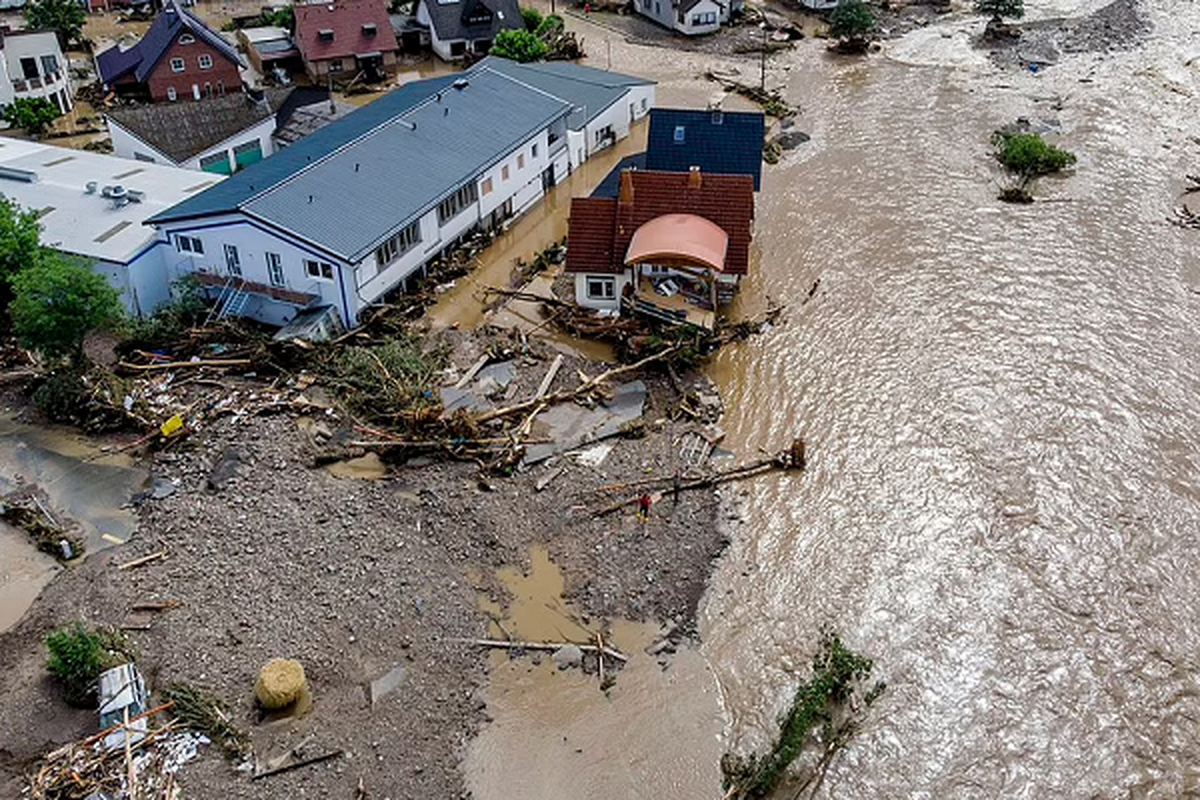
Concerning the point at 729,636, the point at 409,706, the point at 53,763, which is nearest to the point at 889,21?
the point at 729,636

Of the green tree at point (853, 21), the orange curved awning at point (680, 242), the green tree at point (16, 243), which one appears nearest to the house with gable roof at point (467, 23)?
the green tree at point (853, 21)

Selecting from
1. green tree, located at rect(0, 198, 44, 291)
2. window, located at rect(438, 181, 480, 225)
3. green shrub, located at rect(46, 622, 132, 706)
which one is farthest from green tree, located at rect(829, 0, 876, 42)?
green shrub, located at rect(46, 622, 132, 706)

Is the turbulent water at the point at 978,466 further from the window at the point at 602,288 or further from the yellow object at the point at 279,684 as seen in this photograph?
Result: the yellow object at the point at 279,684

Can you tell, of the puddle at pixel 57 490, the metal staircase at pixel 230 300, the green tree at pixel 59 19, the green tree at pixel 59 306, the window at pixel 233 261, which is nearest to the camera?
the puddle at pixel 57 490

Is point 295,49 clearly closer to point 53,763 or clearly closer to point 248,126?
point 248,126

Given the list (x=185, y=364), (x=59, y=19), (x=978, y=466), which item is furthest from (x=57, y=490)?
(x=59, y=19)

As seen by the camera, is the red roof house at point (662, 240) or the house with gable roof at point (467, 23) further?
the house with gable roof at point (467, 23)
